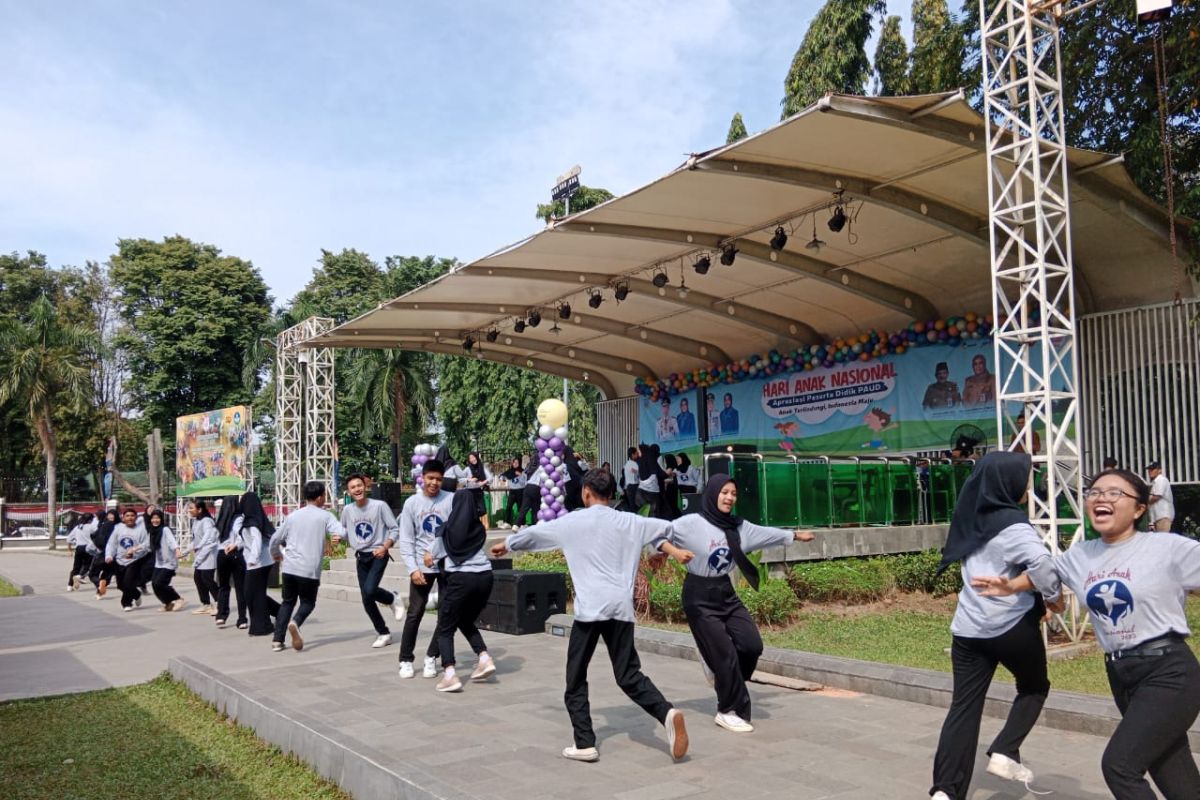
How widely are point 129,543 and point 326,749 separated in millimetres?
11367

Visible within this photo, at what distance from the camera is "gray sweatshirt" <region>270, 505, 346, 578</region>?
9.48 metres

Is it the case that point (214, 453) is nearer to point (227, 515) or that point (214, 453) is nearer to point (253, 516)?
point (227, 515)

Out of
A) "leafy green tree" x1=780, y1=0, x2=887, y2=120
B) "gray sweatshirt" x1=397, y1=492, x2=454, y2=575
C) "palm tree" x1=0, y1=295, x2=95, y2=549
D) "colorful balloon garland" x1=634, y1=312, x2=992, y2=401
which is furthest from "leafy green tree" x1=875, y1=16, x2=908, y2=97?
"palm tree" x1=0, y1=295, x2=95, y2=549

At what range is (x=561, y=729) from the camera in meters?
6.10

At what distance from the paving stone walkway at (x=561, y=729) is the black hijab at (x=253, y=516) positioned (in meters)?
1.23

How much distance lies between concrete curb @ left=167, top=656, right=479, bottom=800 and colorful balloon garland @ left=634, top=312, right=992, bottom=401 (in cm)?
1351

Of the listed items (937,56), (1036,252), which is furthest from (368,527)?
(937,56)

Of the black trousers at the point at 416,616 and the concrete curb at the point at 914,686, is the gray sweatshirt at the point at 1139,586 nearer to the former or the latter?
the concrete curb at the point at 914,686

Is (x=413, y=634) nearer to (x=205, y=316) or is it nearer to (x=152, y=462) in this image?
(x=152, y=462)

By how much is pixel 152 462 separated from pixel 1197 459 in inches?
804

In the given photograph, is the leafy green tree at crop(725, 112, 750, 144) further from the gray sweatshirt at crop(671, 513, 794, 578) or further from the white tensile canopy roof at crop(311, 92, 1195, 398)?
the gray sweatshirt at crop(671, 513, 794, 578)

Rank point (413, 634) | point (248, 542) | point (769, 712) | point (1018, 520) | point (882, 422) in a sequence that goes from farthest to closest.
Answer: point (882, 422)
point (248, 542)
point (413, 634)
point (769, 712)
point (1018, 520)

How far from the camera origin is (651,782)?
4949 mm

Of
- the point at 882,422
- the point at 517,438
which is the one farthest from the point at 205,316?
the point at 882,422
